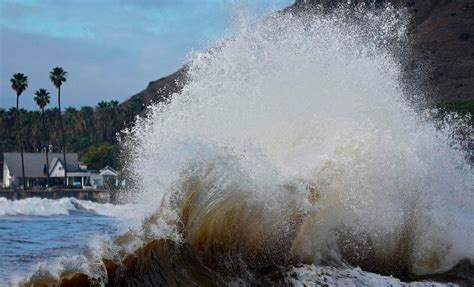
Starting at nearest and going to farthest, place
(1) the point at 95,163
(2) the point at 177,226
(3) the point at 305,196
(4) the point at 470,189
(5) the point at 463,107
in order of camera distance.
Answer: (2) the point at 177,226
(3) the point at 305,196
(4) the point at 470,189
(5) the point at 463,107
(1) the point at 95,163

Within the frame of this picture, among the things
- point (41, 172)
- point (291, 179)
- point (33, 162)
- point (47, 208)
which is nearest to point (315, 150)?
point (291, 179)

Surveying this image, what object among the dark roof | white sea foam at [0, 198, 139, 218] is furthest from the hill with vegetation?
white sea foam at [0, 198, 139, 218]

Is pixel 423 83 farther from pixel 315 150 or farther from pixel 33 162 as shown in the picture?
pixel 315 150

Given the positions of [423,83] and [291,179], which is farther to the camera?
[423,83]

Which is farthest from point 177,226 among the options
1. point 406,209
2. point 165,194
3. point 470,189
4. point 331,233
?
point 470,189

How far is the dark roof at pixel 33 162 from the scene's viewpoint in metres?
98.2

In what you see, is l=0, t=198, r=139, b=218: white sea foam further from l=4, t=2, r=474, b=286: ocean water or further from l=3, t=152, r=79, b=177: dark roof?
l=3, t=152, r=79, b=177: dark roof

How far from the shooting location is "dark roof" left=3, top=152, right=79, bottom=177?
3868 inches

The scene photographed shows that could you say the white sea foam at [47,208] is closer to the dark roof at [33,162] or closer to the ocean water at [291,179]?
the ocean water at [291,179]

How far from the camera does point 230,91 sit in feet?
38.1

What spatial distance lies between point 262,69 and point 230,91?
0.66 metres

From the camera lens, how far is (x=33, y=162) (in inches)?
3939

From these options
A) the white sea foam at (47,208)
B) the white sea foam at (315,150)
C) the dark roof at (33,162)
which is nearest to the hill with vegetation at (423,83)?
the dark roof at (33,162)

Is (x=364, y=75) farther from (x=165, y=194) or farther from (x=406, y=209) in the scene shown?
(x=165, y=194)
